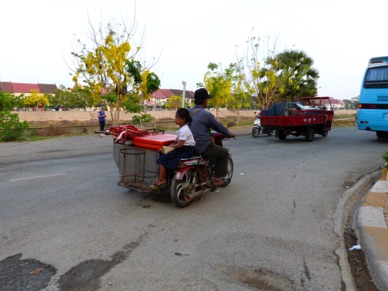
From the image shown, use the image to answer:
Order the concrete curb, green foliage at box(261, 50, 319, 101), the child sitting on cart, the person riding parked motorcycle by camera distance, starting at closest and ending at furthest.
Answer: the concrete curb
the child sitting on cart
the person riding parked motorcycle
green foliage at box(261, 50, 319, 101)

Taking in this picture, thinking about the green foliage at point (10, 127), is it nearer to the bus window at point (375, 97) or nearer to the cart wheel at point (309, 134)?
the cart wheel at point (309, 134)

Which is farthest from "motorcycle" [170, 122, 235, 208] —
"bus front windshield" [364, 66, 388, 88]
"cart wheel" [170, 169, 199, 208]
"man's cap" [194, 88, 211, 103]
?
"bus front windshield" [364, 66, 388, 88]

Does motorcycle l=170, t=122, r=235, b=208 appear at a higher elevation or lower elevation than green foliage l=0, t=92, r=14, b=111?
lower

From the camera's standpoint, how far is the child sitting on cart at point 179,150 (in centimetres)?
514

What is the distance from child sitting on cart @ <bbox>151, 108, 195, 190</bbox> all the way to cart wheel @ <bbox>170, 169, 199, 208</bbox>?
0.20 meters

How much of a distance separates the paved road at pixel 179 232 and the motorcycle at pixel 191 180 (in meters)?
0.21

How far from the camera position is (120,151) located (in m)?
5.68

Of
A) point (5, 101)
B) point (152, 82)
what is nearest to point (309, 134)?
point (152, 82)

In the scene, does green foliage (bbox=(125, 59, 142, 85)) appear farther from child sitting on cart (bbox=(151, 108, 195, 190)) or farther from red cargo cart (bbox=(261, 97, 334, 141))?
child sitting on cart (bbox=(151, 108, 195, 190))

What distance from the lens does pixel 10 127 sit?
14.9m

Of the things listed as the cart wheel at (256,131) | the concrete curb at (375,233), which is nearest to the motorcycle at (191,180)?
the concrete curb at (375,233)

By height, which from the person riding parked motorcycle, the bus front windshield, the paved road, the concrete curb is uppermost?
the bus front windshield

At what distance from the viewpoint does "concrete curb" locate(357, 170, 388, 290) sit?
3.41m

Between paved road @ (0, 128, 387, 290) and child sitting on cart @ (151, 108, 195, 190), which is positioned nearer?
paved road @ (0, 128, 387, 290)
